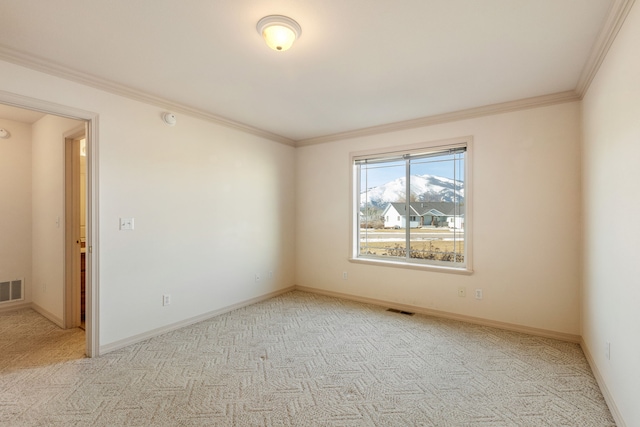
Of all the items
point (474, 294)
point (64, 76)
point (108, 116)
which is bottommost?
point (474, 294)

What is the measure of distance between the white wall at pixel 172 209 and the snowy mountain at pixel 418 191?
1.52 meters

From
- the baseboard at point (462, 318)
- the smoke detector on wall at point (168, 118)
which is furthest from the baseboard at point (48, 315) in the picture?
the baseboard at point (462, 318)

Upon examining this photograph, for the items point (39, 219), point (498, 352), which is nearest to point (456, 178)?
point (498, 352)

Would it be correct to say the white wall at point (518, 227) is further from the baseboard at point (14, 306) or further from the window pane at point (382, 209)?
the baseboard at point (14, 306)

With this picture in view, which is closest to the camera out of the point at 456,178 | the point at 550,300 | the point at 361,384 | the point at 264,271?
the point at 361,384

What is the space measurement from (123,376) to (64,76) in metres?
2.56

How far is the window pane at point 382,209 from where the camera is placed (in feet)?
14.4

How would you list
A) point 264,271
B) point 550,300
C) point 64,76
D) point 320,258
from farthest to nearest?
point 320,258 < point 264,271 < point 550,300 < point 64,76

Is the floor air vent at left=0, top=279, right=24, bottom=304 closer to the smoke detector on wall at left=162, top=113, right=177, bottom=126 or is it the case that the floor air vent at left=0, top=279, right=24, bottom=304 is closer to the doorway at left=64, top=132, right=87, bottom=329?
the doorway at left=64, top=132, right=87, bottom=329

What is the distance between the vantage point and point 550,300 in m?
3.23

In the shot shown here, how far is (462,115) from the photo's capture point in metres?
3.68

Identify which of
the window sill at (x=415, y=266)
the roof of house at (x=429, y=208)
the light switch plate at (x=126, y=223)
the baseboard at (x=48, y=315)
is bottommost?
the baseboard at (x=48, y=315)

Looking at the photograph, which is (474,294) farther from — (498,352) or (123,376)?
(123,376)

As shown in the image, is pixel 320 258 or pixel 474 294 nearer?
pixel 474 294
